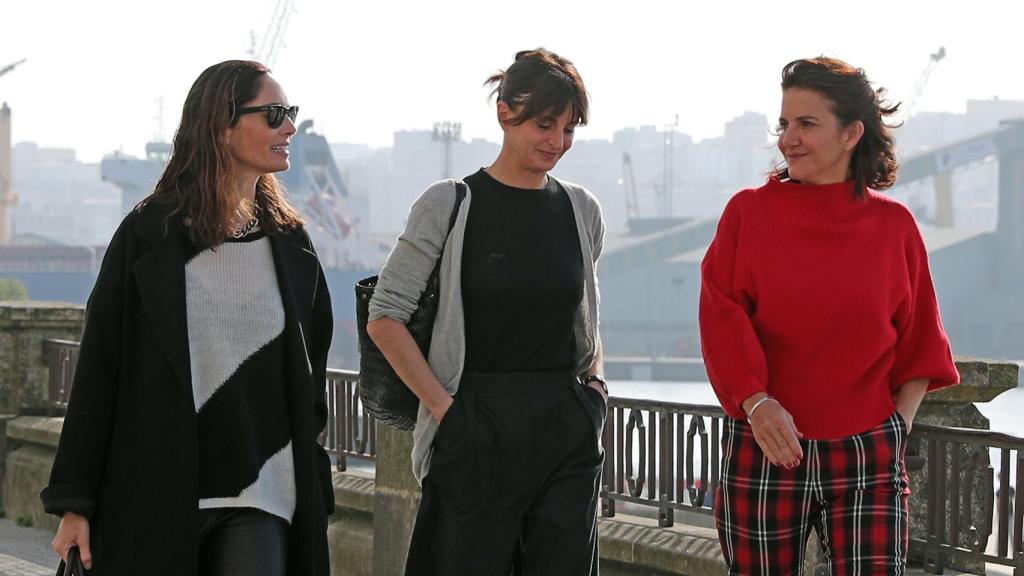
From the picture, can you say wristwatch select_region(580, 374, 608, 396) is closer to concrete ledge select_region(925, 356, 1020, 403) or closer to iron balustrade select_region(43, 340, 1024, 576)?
iron balustrade select_region(43, 340, 1024, 576)

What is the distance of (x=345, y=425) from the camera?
6512 millimetres

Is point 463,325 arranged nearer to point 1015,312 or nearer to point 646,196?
point 1015,312

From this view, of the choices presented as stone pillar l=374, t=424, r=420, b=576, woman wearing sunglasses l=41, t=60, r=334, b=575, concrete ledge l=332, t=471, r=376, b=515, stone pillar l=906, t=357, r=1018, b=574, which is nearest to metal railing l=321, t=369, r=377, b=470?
concrete ledge l=332, t=471, r=376, b=515

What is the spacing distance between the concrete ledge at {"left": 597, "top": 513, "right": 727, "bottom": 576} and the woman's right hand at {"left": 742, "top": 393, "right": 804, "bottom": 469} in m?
1.74

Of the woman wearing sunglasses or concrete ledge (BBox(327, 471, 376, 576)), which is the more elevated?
the woman wearing sunglasses

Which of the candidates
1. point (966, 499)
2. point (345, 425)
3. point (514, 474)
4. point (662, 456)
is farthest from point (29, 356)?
point (514, 474)

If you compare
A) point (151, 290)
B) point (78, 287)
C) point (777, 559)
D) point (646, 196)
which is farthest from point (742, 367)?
point (646, 196)

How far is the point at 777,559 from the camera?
2783 millimetres

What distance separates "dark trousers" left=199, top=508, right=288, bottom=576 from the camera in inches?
108

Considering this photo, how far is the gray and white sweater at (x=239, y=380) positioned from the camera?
9.10ft

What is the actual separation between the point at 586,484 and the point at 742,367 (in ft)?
1.36

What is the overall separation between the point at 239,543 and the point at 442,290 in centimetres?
60

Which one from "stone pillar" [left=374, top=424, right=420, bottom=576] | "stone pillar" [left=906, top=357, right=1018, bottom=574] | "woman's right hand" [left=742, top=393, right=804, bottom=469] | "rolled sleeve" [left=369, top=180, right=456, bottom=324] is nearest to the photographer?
"woman's right hand" [left=742, top=393, right=804, bottom=469]

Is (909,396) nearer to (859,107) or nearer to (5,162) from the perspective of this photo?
(859,107)
